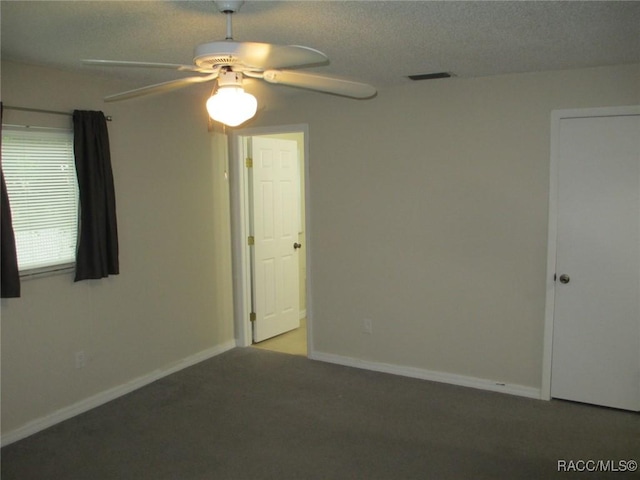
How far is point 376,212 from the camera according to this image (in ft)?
14.6

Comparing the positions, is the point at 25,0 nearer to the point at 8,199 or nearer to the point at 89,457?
the point at 8,199

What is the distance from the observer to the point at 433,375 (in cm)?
435

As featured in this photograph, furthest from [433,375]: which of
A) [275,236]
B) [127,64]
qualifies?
[127,64]

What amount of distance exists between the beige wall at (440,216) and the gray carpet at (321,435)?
0.41 m

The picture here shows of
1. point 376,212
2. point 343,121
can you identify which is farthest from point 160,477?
point 343,121

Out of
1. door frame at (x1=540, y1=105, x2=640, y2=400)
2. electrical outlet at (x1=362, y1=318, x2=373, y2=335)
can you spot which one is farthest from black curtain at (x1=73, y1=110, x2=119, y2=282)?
door frame at (x1=540, y1=105, x2=640, y2=400)

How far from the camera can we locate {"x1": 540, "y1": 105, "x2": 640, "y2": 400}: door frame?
364 cm

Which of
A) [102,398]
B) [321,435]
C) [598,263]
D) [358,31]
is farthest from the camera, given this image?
[102,398]

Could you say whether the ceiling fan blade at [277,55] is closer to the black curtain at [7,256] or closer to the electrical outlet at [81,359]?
the black curtain at [7,256]

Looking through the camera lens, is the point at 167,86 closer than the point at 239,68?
No

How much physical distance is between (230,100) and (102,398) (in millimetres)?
2742

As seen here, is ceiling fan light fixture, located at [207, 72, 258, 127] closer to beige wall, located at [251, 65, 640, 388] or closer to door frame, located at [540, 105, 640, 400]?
beige wall, located at [251, 65, 640, 388]

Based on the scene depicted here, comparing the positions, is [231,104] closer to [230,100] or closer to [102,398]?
[230,100]

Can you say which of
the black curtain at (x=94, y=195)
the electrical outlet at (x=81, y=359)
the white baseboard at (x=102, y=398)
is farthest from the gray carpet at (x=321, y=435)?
the black curtain at (x=94, y=195)
